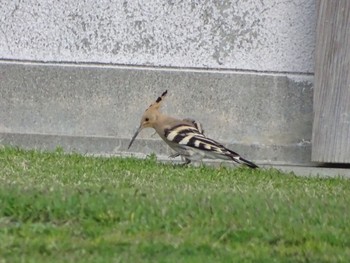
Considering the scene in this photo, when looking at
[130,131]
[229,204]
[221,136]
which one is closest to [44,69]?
[130,131]

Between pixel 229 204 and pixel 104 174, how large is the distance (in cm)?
173

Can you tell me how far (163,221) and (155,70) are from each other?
438cm

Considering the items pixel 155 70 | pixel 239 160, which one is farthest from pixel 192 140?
pixel 155 70

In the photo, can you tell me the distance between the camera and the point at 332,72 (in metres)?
10.1

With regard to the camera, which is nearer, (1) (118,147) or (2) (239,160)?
(2) (239,160)

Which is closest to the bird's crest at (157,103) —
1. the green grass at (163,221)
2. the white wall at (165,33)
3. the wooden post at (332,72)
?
the white wall at (165,33)

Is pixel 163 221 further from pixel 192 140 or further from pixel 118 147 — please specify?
pixel 118 147

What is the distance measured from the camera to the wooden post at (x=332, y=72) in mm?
10094

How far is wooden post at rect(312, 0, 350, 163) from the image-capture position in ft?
33.1

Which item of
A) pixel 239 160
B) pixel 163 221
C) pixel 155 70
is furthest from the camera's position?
pixel 155 70

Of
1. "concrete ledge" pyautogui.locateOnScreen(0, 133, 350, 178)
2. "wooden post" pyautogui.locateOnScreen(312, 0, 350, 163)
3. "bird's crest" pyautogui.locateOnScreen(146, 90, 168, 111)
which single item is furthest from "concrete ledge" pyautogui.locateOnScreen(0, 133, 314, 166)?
"bird's crest" pyautogui.locateOnScreen(146, 90, 168, 111)

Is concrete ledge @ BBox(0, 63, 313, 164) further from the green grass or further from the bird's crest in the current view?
the green grass

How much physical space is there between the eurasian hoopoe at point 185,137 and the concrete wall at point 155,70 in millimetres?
578

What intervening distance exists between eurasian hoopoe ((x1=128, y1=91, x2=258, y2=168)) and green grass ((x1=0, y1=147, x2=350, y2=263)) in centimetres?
140
